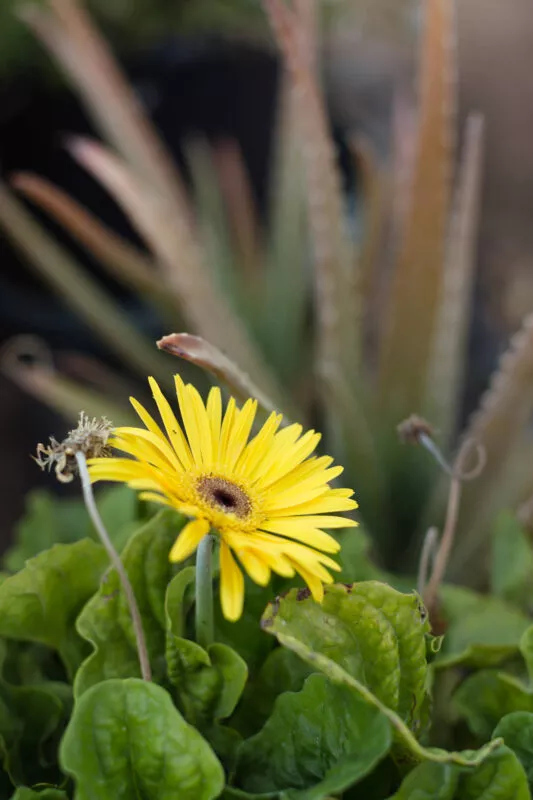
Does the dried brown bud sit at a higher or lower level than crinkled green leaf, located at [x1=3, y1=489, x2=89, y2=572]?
higher

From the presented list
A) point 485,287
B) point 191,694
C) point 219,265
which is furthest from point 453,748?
point 485,287

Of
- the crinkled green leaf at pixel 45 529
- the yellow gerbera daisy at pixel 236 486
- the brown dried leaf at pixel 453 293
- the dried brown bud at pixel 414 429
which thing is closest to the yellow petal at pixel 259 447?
the yellow gerbera daisy at pixel 236 486

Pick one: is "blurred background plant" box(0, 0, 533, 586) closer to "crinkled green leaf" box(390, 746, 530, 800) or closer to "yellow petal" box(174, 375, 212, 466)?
"yellow petal" box(174, 375, 212, 466)

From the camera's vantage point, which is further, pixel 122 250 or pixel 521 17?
pixel 521 17

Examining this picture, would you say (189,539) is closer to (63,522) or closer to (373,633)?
(373,633)

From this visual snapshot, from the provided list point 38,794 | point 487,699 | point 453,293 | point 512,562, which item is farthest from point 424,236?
point 38,794

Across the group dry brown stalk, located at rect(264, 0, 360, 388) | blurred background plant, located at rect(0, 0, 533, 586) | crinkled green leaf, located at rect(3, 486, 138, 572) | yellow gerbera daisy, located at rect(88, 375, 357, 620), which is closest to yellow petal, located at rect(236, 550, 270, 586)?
yellow gerbera daisy, located at rect(88, 375, 357, 620)

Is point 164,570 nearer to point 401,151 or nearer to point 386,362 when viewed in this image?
point 386,362
